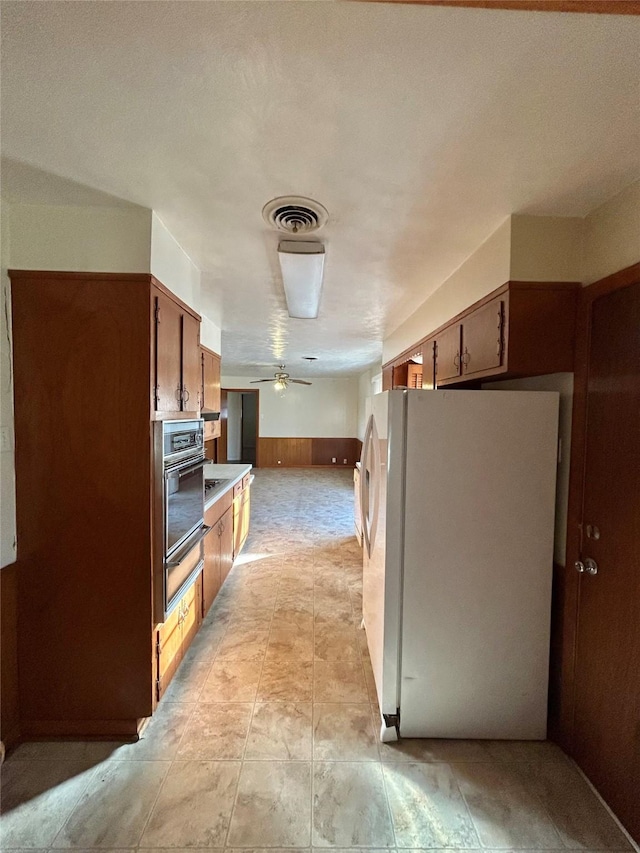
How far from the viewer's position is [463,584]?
170cm

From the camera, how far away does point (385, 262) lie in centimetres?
211

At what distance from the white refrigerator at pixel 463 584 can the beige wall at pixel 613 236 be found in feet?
2.72

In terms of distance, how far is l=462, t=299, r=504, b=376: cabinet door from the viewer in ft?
5.62

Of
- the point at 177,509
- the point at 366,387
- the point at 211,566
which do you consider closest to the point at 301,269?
the point at 177,509

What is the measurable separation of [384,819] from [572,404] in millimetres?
1850

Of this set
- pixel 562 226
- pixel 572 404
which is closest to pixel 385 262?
pixel 562 226

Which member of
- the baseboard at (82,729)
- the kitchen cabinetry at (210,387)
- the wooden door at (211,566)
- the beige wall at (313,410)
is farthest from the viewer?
the beige wall at (313,410)

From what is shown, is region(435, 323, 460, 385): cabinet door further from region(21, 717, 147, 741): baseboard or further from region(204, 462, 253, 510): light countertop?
region(21, 717, 147, 741): baseboard

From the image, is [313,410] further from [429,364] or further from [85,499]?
[85,499]

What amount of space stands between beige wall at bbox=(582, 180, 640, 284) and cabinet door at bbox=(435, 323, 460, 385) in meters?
0.70

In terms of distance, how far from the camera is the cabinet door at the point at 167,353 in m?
1.69

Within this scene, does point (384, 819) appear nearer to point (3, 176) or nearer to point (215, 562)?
point (215, 562)

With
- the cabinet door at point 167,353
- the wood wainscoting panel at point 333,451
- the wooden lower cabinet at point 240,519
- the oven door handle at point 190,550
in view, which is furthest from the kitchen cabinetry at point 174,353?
the wood wainscoting panel at point 333,451

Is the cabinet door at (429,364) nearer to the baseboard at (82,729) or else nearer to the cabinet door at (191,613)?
the cabinet door at (191,613)
